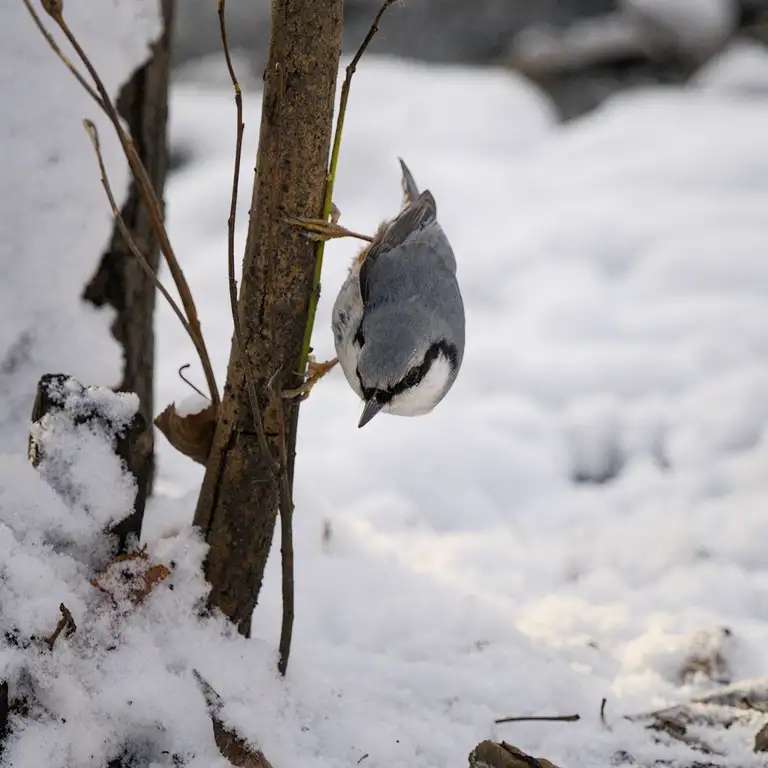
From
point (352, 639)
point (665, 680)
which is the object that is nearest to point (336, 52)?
point (352, 639)

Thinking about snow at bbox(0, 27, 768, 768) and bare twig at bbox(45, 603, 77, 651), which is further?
snow at bbox(0, 27, 768, 768)

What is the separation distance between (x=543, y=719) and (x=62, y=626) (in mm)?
860

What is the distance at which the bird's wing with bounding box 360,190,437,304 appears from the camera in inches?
84.9

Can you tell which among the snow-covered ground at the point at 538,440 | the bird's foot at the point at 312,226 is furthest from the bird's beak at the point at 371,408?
the snow-covered ground at the point at 538,440

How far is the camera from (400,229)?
7.51 feet

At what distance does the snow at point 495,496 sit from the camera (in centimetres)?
166

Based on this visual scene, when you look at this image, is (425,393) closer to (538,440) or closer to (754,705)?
(754,705)

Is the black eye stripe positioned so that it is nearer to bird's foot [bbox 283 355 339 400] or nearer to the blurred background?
bird's foot [bbox 283 355 339 400]

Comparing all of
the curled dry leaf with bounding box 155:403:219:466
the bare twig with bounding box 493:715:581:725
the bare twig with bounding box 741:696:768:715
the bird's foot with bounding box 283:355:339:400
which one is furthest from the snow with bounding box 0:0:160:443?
the bare twig with bounding box 741:696:768:715

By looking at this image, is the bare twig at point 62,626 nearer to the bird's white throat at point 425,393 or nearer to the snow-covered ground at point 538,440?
the snow-covered ground at point 538,440

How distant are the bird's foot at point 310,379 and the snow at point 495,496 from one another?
33 centimetres

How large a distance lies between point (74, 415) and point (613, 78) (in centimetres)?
703

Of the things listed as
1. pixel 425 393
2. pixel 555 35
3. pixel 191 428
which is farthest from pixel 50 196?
pixel 555 35

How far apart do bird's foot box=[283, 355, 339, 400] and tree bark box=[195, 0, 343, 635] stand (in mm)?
23
